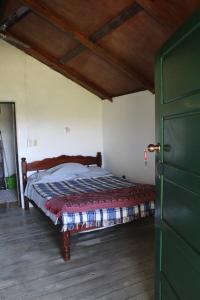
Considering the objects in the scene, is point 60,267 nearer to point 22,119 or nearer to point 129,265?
point 129,265

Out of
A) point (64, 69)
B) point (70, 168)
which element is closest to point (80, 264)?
point (70, 168)

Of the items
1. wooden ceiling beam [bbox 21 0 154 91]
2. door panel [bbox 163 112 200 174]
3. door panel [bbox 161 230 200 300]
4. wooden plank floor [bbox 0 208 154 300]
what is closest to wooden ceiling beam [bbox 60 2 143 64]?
wooden ceiling beam [bbox 21 0 154 91]

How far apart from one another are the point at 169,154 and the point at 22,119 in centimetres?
352

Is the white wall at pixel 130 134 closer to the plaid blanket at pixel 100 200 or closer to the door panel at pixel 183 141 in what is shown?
the plaid blanket at pixel 100 200

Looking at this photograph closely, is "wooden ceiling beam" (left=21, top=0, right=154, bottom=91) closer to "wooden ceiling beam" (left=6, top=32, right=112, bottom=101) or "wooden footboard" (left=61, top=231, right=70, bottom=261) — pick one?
"wooden ceiling beam" (left=6, top=32, right=112, bottom=101)

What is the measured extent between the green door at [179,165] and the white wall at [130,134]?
90.4 inches

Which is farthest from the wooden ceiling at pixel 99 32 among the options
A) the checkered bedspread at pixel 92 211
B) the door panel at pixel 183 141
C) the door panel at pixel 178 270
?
the door panel at pixel 178 270

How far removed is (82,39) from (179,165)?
246cm

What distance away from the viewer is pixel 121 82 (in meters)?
4.15

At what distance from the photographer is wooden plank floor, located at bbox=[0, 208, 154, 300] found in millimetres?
2193

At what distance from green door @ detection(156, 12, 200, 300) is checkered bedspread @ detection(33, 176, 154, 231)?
3.99ft

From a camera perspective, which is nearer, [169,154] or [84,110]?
[169,154]

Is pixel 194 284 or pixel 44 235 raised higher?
pixel 194 284

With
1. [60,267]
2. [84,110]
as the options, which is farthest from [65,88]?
[60,267]
